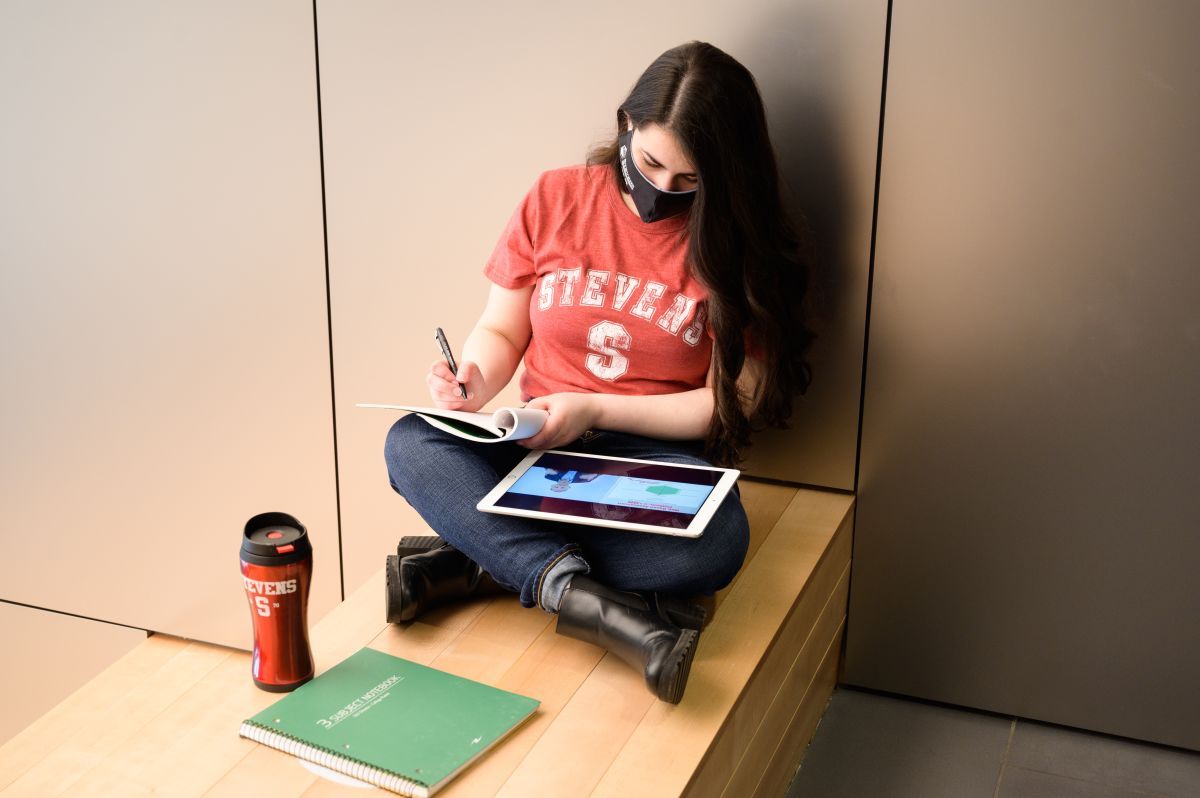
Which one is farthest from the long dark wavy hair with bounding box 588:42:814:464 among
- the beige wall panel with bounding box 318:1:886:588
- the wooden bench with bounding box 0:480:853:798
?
the wooden bench with bounding box 0:480:853:798

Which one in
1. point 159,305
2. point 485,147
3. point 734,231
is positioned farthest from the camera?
point 159,305

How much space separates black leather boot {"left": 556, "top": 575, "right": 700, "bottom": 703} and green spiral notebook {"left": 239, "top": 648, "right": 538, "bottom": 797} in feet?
0.41

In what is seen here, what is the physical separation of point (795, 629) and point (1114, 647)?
1.98 feet

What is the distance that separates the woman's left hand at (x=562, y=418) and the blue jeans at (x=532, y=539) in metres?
0.09

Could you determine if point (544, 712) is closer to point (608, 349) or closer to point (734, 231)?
point (608, 349)

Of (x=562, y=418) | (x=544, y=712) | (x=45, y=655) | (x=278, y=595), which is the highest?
(x=562, y=418)

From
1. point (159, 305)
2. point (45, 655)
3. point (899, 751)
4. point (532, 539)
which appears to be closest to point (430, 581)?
point (532, 539)

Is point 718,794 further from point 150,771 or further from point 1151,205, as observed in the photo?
point 1151,205

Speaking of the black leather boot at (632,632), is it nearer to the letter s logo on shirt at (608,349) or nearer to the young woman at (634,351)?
the young woman at (634,351)

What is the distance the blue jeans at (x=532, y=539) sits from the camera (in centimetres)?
149

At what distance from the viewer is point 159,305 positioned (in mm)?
2363

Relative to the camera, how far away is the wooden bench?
1255 millimetres

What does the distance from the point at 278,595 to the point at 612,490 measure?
47 centimetres

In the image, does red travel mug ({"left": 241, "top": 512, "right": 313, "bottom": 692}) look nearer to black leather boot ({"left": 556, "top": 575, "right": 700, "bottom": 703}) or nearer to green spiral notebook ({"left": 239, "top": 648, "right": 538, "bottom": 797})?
green spiral notebook ({"left": 239, "top": 648, "right": 538, "bottom": 797})
